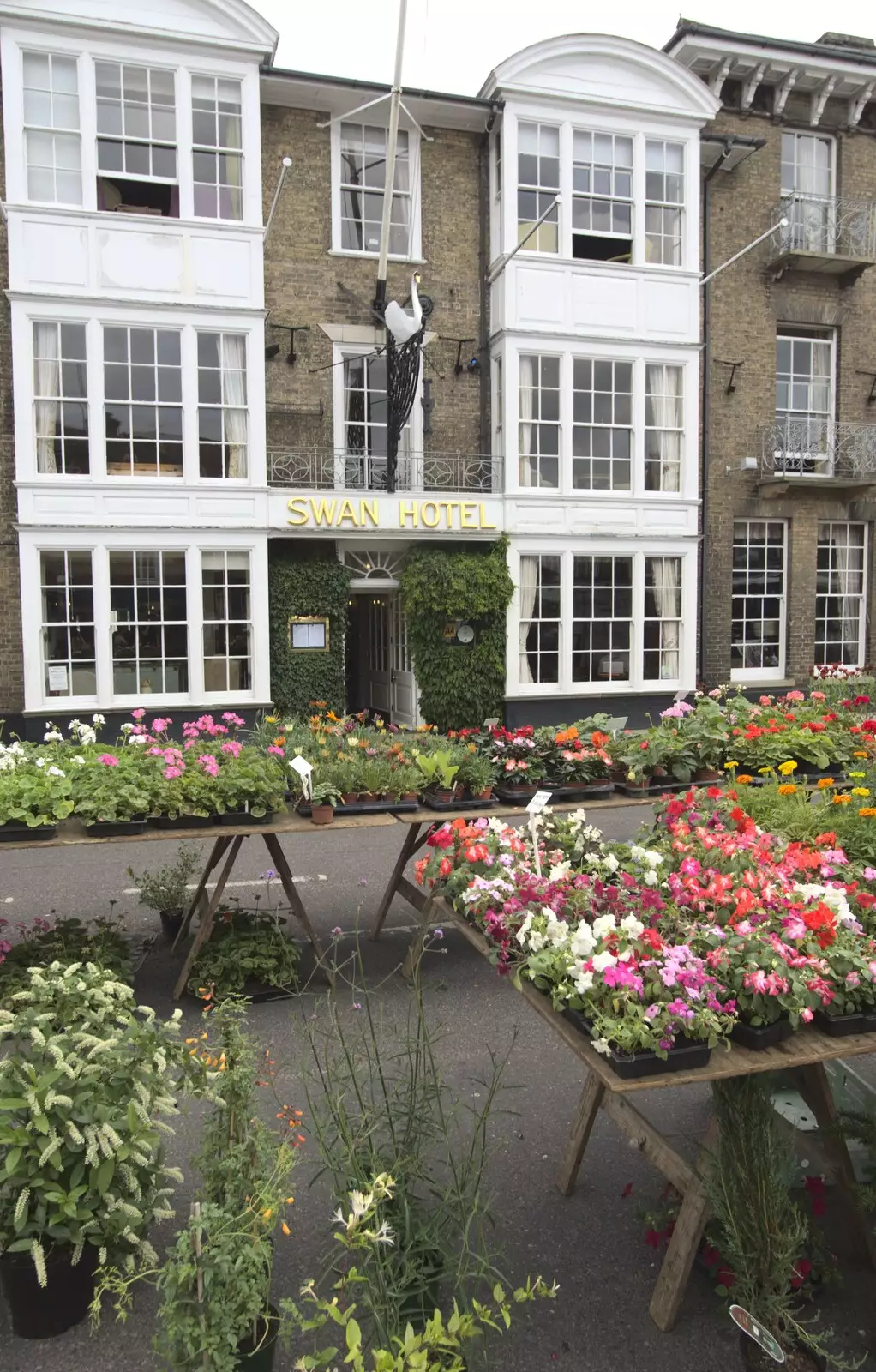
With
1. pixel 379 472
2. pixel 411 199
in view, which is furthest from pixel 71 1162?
pixel 411 199

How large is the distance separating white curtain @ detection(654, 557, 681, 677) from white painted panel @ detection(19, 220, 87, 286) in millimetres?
9598

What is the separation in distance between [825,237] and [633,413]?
509 cm

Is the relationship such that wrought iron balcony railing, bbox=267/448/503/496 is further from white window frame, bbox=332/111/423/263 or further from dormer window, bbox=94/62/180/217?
dormer window, bbox=94/62/180/217

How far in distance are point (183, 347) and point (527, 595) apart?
244 inches

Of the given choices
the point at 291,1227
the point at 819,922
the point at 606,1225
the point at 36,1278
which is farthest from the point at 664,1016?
the point at 36,1278

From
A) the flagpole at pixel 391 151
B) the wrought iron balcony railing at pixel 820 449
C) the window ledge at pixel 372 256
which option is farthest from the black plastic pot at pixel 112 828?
the wrought iron balcony railing at pixel 820 449

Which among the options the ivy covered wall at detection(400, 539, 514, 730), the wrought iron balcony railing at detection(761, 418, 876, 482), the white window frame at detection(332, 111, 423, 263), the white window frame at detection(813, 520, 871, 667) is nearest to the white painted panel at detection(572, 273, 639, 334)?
the white window frame at detection(332, 111, 423, 263)

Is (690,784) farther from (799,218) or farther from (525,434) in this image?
(799,218)

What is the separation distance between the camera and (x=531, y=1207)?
3.39m

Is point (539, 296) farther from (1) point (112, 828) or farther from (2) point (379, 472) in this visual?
(1) point (112, 828)

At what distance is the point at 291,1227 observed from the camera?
322cm

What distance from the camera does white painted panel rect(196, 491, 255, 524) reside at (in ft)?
42.9

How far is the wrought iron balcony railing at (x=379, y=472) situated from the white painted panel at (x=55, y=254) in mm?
3456

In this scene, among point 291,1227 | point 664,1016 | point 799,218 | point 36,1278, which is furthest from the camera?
point 799,218
